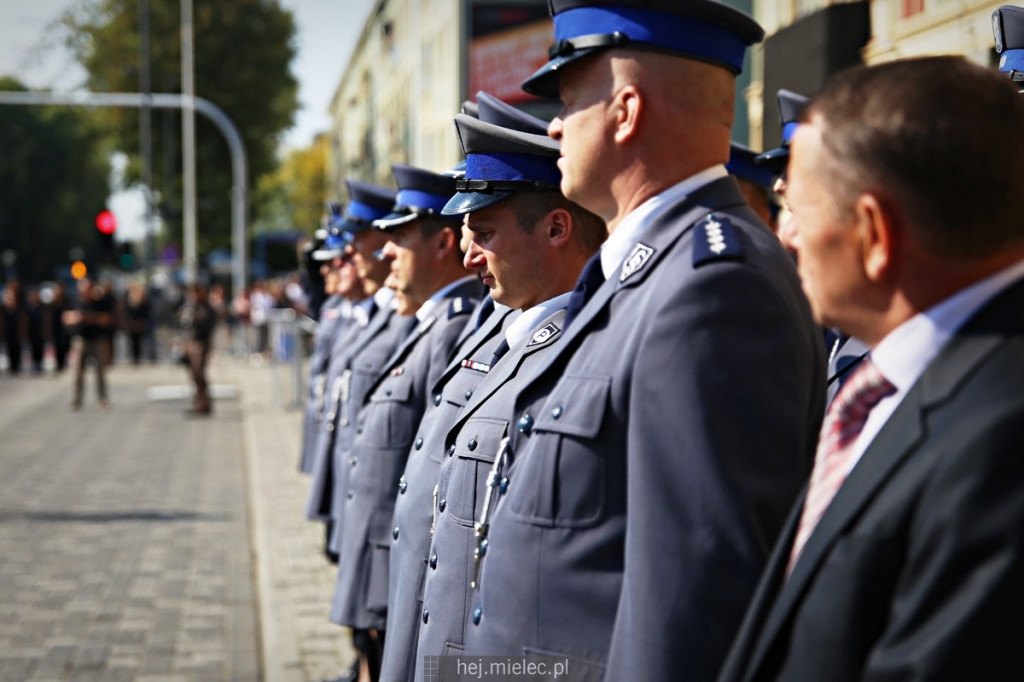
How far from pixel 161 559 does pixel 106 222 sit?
20826 millimetres

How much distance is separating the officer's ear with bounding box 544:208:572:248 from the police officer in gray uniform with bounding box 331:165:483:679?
1.29 metres

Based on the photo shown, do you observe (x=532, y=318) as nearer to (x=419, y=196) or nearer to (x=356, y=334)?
(x=419, y=196)

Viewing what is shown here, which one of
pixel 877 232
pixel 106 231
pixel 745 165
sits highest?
pixel 106 231

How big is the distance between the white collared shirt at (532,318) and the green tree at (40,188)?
227ft

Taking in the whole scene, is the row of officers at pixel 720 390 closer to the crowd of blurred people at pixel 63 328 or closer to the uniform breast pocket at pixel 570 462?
the uniform breast pocket at pixel 570 462

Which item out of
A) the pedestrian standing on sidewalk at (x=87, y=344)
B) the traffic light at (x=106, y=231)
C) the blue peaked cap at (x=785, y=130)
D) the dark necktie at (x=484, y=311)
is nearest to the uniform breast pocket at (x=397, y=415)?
the dark necktie at (x=484, y=311)

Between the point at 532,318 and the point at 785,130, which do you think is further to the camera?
the point at 785,130

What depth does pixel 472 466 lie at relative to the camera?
283 centimetres

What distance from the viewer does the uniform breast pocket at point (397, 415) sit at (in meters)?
4.60

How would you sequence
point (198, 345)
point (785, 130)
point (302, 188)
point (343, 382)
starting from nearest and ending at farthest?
point (785, 130), point (343, 382), point (198, 345), point (302, 188)

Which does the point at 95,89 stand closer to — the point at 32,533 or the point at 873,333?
the point at 32,533

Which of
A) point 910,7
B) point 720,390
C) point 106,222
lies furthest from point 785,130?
point 106,222

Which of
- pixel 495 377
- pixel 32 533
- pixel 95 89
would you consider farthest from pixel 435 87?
pixel 495 377

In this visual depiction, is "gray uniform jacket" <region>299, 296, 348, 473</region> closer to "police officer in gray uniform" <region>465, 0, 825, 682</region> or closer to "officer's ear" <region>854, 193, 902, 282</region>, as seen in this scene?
"police officer in gray uniform" <region>465, 0, 825, 682</region>
